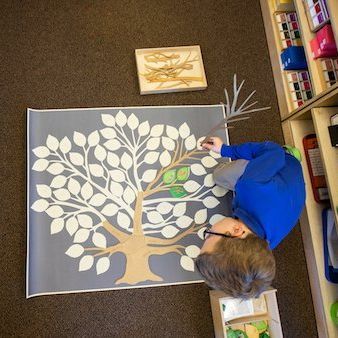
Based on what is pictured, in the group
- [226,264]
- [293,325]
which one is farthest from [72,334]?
[293,325]

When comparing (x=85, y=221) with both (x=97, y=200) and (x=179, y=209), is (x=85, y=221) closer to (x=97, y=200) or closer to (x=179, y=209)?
(x=97, y=200)

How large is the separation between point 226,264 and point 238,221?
0.19 meters

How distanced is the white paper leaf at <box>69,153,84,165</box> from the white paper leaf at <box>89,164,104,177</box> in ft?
0.17

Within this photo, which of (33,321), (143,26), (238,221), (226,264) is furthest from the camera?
(143,26)

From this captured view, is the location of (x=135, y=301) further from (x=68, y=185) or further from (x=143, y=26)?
(x=143, y=26)

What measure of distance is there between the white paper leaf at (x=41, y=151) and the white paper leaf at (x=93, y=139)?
0.68ft

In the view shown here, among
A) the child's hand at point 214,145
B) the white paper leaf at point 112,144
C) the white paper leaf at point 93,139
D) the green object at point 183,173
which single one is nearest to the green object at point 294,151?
the child's hand at point 214,145

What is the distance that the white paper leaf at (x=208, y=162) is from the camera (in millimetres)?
1933

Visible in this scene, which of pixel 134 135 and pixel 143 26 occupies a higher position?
pixel 143 26

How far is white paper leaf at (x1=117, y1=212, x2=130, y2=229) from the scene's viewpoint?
5.94 feet

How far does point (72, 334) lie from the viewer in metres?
1.71

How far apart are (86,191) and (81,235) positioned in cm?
21

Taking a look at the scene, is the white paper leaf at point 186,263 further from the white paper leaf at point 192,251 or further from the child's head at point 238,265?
the child's head at point 238,265

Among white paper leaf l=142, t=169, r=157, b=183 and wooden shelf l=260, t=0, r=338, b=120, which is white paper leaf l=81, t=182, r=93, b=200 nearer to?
white paper leaf l=142, t=169, r=157, b=183
